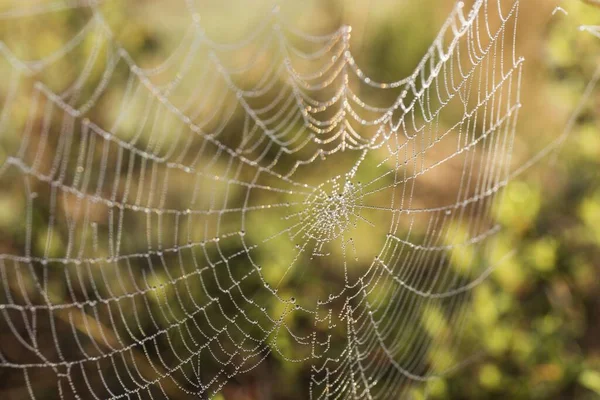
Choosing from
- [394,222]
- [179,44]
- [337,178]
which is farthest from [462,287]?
[179,44]

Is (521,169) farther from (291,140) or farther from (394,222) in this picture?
(291,140)

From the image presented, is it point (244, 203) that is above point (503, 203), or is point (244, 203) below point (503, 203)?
below

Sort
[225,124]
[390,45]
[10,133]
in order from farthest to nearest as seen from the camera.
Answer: [390,45] → [225,124] → [10,133]

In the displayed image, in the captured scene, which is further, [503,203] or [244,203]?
[503,203]
